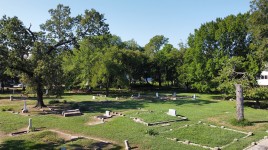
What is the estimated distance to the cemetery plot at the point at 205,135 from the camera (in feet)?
54.6

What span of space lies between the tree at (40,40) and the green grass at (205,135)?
17177 mm

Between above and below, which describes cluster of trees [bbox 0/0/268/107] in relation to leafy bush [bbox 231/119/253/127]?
above

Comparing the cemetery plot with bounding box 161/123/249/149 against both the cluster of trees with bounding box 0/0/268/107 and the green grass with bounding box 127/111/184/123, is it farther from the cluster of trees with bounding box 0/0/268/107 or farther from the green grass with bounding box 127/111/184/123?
the cluster of trees with bounding box 0/0/268/107

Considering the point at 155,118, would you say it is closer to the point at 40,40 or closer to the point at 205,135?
the point at 205,135

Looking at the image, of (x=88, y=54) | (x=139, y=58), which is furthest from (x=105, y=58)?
(x=139, y=58)

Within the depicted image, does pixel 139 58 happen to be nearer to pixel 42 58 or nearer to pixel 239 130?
pixel 42 58

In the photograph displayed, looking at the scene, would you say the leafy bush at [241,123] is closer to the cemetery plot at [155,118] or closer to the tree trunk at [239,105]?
the tree trunk at [239,105]

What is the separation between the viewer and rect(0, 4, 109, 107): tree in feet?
96.9

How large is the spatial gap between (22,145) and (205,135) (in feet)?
39.3

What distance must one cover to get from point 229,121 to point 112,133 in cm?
1053

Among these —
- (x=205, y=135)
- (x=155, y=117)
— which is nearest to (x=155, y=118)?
(x=155, y=117)

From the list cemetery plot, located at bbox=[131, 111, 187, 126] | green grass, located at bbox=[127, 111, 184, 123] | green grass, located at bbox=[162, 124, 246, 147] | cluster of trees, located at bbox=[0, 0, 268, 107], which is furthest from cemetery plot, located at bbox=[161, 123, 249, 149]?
cluster of trees, located at bbox=[0, 0, 268, 107]

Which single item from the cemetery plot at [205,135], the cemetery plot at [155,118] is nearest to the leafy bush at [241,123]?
the cemetery plot at [205,135]

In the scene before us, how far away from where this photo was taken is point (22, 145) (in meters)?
16.1
